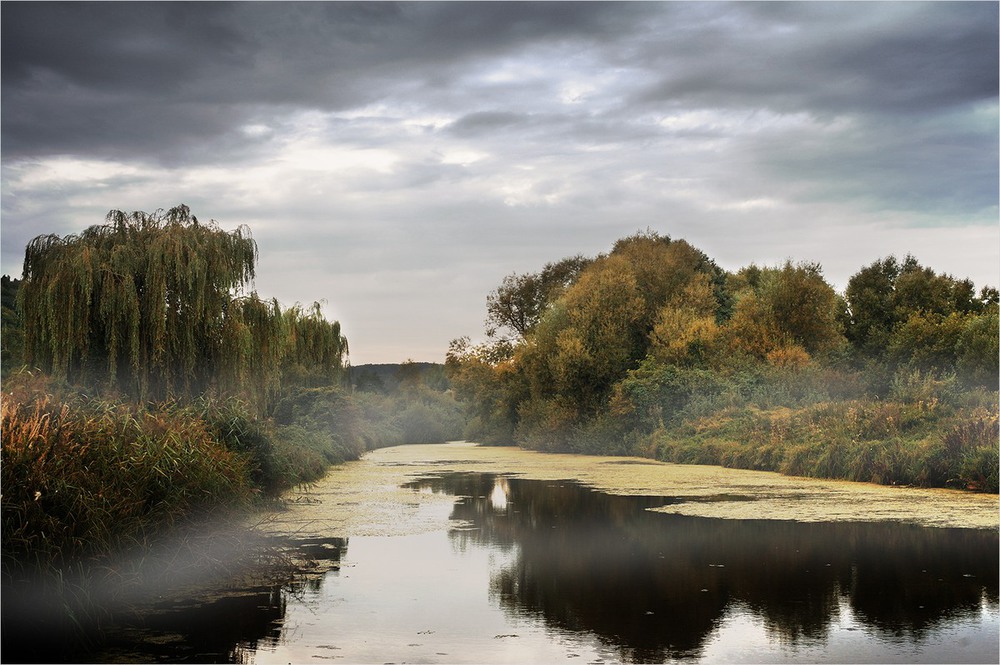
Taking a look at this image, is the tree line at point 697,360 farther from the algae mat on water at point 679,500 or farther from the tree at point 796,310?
the algae mat on water at point 679,500

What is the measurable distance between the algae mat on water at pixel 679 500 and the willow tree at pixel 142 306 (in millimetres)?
2974

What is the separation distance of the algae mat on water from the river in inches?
3.5

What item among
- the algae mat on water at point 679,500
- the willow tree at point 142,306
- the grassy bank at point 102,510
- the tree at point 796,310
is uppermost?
the tree at point 796,310

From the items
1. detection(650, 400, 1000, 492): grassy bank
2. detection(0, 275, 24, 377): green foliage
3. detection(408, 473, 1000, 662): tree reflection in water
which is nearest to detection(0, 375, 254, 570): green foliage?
detection(408, 473, 1000, 662): tree reflection in water

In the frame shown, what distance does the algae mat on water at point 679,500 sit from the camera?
46.4 ft

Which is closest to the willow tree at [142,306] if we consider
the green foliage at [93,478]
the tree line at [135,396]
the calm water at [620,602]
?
the tree line at [135,396]

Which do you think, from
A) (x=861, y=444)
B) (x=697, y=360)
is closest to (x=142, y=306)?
(x=861, y=444)

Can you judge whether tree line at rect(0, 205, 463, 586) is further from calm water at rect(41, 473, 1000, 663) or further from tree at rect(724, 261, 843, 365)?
tree at rect(724, 261, 843, 365)

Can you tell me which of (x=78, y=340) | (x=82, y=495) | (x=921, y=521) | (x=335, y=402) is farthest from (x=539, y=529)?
(x=335, y=402)

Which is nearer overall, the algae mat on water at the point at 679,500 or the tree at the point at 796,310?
the algae mat on water at the point at 679,500

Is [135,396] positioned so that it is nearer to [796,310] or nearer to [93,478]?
[93,478]

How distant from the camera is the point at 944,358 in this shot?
147 feet

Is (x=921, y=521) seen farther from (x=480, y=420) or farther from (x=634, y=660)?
(x=480, y=420)

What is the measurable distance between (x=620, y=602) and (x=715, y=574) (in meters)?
1.75
